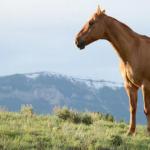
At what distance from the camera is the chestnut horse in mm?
18672

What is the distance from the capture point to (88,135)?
17594 millimetres

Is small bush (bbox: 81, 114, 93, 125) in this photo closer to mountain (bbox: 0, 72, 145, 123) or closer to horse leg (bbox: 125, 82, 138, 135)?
horse leg (bbox: 125, 82, 138, 135)

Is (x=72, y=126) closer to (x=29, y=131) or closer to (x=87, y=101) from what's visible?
(x=29, y=131)

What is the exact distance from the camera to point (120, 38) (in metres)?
19.1

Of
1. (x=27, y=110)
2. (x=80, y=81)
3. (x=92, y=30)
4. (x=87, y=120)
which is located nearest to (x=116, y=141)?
(x=92, y=30)

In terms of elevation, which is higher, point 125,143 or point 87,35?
point 87,35

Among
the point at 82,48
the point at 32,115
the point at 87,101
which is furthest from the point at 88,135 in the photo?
the point at 87,101

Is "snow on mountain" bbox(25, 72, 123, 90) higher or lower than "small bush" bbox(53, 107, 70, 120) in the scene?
higher

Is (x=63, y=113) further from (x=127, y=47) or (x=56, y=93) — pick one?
(x=56, y=93)

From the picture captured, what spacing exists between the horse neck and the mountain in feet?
434

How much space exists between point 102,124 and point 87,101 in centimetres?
16753

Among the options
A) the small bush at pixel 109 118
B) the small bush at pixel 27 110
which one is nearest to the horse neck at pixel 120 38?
the small bush at pixel 27 110

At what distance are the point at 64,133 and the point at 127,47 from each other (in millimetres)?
2618

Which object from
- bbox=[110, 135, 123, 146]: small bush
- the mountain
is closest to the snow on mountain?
the mountain
